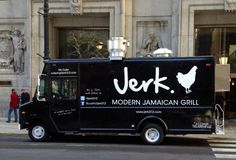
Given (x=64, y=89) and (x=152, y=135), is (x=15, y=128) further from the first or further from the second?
(x=152, y=135)

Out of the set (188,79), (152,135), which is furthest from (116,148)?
(188,79)

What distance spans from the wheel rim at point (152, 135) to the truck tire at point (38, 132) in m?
3.66

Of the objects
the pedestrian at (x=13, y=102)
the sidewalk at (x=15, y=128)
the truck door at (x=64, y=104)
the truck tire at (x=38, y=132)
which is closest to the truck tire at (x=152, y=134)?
the truck door at (x=64, y=104)

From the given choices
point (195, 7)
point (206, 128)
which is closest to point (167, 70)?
point (206, 128)

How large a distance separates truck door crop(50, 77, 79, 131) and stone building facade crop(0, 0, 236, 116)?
8.41 metres

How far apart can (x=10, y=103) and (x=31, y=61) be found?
278 cm

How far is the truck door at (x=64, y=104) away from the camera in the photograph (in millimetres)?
14914

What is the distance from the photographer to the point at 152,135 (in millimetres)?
14531

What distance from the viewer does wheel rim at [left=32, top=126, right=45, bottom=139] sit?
50.3ft

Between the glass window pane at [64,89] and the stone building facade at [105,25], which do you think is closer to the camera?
the glass window pane at [64,89]

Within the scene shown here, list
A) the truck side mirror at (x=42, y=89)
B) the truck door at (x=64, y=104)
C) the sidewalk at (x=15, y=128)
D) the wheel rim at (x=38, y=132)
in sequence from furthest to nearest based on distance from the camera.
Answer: the sidewalk at (x=15, y=128), the wheel rim at (x=38, y=132), the truck side mirror at (x=42, y=89), the truck door at (x=64, y=104)

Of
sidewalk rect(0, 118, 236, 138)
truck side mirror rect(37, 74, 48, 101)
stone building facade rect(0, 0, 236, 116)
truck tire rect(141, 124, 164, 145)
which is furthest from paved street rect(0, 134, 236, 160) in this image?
stone building facade rect(0, 0, 236, 116)

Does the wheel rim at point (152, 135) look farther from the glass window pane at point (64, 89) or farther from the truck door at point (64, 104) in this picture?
the glass window pane at point (64, 89)

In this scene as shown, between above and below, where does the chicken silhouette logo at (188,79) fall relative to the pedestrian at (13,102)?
above
